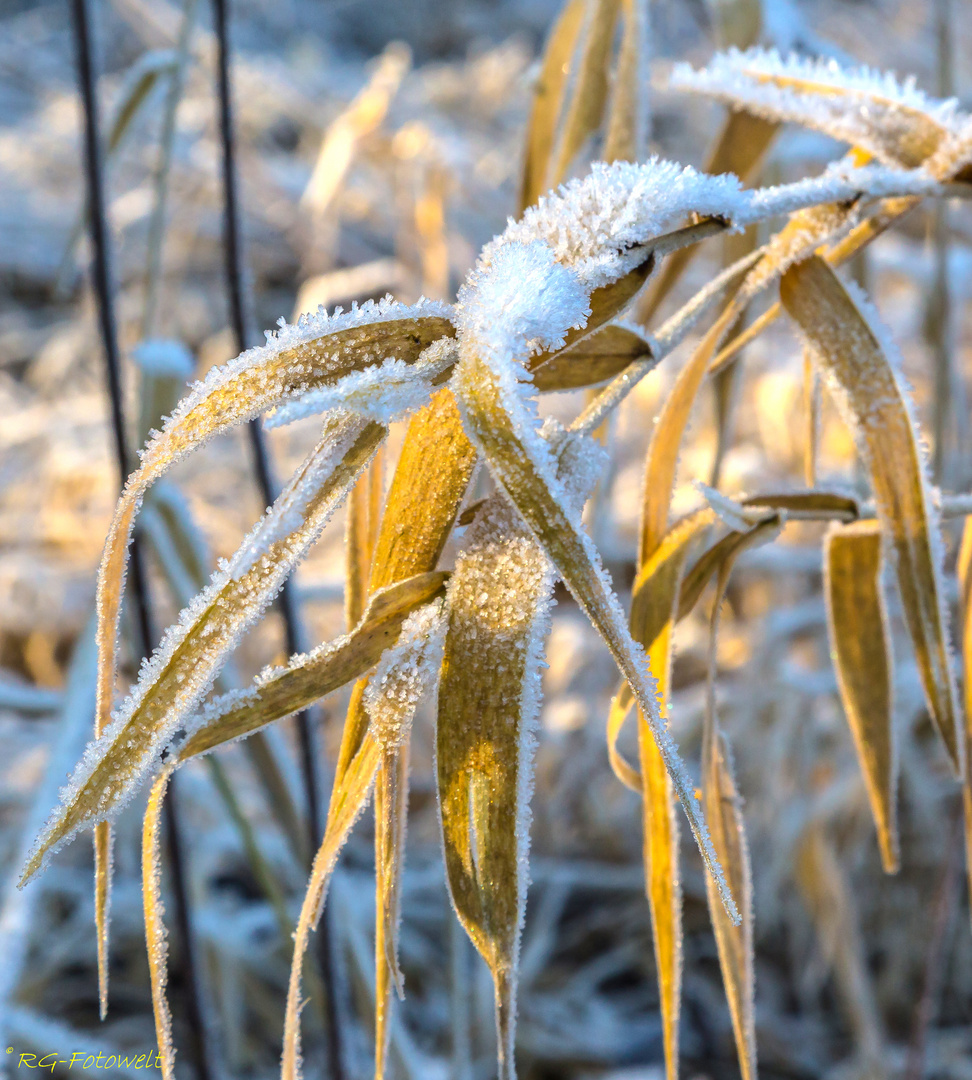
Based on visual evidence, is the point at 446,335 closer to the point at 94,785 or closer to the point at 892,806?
the point at 94,785

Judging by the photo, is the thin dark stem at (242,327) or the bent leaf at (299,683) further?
the thin dark stem at (242,327)

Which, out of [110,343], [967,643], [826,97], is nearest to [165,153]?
[110,343]

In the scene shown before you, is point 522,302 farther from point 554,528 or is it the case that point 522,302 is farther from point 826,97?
point 826,97

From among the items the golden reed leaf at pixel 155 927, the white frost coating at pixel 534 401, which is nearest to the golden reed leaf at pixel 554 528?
the white frost coating at pixel 534 401

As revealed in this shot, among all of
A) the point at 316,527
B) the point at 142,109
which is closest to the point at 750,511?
the point at 316,527

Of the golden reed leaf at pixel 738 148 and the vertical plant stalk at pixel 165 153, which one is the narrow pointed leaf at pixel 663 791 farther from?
the vertical plant stalk at pixel 165 153

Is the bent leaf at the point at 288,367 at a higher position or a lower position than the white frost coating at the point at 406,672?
higher

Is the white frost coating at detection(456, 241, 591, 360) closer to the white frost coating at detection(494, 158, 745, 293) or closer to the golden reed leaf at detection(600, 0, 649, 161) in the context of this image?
the white frost coating at detection(494, 158, 745, 293)
